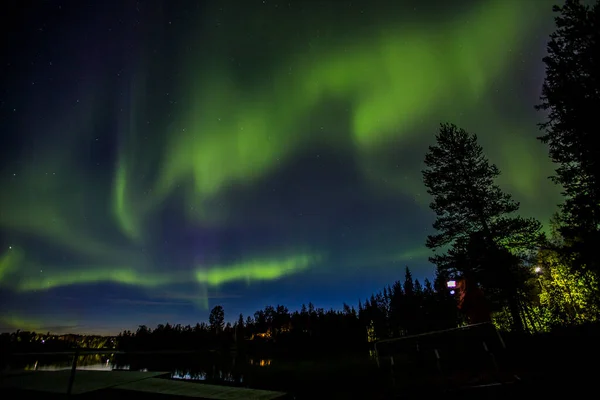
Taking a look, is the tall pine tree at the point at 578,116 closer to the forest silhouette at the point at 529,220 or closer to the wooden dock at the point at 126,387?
the forest silhouette at the point at 529,220

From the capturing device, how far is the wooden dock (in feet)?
21.4

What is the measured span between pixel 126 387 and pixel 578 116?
25.1 m

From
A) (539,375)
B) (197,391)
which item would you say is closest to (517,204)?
(539,375)

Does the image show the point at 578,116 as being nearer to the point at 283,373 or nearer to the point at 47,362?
the point at 47,362

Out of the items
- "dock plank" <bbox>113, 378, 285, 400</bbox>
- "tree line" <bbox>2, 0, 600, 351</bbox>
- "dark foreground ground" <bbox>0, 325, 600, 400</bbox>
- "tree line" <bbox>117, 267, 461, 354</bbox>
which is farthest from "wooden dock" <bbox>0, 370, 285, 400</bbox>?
"tree line" <bbox>117, 267, 461, 354</bbox>

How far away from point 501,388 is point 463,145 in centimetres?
1973

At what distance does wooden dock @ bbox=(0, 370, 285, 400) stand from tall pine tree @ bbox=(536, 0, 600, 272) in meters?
21.4

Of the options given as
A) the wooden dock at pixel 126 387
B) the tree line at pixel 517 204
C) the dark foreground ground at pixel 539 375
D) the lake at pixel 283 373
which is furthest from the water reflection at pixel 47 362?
the tree line at pixel 517 204

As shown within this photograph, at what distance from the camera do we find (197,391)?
689cm

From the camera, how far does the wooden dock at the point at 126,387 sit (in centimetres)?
652

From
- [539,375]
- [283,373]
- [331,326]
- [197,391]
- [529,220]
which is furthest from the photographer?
[331,326]

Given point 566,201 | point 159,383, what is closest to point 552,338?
point 566,201

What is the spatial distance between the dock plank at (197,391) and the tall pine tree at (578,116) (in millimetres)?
21010

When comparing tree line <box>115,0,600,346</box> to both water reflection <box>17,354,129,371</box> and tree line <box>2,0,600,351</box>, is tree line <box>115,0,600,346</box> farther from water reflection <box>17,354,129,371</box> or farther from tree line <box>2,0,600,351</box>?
water reflection <box>17,354,129,371</box>
